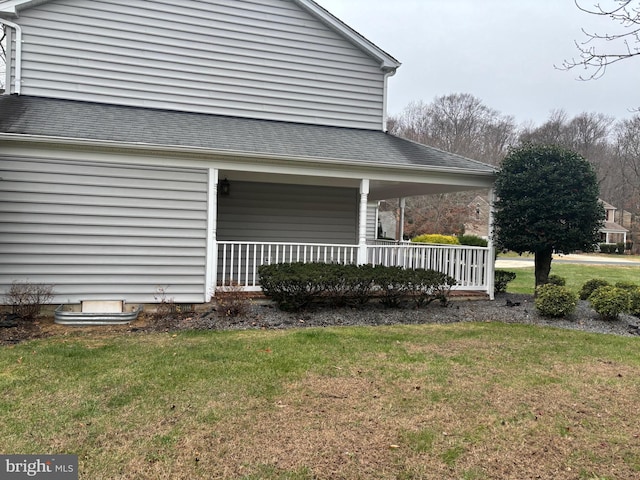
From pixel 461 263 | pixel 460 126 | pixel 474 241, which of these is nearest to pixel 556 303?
pixel 461 263

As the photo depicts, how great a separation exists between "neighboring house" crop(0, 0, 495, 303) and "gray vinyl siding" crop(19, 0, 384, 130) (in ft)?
0.08

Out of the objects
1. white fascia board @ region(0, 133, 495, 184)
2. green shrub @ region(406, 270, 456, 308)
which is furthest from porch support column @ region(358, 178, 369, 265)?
green shrub @ region(406, 270, 456, 308)

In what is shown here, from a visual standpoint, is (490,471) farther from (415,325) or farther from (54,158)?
(54,158)

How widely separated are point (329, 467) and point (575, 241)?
7109 mm

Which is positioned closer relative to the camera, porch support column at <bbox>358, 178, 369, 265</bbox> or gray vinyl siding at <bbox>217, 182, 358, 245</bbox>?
porch support column at <bbox>358, 178, 369, 265</bbox>

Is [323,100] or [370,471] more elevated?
[323,100]

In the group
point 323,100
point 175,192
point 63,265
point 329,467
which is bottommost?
point 329,467

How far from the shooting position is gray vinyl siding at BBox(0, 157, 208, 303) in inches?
255

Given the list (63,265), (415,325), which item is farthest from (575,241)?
(63,265)

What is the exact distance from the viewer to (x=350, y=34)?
941cm

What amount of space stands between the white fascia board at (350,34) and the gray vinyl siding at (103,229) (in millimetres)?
4696

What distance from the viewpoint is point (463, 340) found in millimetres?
5805

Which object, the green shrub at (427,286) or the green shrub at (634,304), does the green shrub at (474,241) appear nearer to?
the green shrub at (634,304)

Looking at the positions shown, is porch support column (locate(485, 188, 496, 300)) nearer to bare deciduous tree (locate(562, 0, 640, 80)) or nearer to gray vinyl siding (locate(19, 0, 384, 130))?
gray vinyl siding (locate(19, 0, 384, 130))
